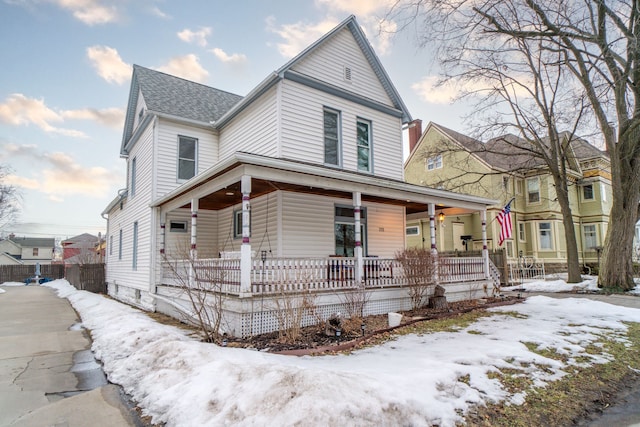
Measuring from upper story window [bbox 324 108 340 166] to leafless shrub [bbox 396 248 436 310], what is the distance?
3.79 m

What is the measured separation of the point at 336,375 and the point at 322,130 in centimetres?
820

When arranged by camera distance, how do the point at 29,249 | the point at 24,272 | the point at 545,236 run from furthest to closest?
the point at 29,249 → the point at 24,272 → the point at 545,236

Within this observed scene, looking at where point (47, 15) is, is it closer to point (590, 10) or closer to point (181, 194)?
point (181, 194)

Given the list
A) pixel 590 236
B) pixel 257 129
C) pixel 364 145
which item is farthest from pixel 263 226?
pixel 590 236

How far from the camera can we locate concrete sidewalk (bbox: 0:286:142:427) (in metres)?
3.76

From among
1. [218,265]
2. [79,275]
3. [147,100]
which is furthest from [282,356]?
[79,275]

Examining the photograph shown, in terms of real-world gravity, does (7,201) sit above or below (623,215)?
above

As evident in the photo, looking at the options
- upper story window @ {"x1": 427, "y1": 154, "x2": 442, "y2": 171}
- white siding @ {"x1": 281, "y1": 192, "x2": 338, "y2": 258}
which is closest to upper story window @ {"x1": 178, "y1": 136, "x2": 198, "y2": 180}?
white siding @ {"x1": 281, "y1": 192, "x2": 338, "y2": 258}

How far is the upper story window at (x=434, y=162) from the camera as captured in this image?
24.8 metres

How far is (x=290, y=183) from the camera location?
8.17 m

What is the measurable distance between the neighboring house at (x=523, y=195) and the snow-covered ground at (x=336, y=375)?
50.7 feet

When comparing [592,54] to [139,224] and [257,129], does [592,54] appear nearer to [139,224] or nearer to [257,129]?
[257,129]

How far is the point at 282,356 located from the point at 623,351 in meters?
5.48

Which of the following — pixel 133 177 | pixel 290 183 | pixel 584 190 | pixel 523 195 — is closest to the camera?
pixel 290 183
